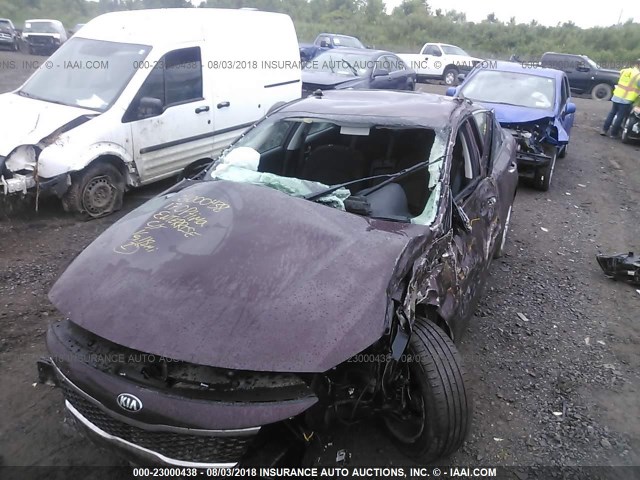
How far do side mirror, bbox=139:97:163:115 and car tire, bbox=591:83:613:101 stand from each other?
A: 17.5 metres

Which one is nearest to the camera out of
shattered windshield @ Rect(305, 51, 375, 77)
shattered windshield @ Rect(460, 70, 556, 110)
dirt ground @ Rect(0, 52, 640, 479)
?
dirt ground @ Rect(0, 52, 640, 479)

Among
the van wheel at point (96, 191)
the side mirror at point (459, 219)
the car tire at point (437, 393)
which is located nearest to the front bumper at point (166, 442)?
the car tire at point (437, 393)

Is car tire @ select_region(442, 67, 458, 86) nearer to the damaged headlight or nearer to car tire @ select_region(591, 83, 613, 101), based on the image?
car tire @ select_region(591, 83, 613, 101)

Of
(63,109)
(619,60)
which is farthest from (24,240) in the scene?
(619,60)

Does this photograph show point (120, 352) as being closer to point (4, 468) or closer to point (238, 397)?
point (238, 397)

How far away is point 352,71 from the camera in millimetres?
10375

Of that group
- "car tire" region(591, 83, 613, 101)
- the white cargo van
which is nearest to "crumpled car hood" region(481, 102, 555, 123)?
the white cargo van

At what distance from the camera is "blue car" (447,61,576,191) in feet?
23.1

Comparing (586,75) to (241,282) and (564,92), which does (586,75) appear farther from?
(241,282)

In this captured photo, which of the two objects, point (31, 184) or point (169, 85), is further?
point (169, 85)

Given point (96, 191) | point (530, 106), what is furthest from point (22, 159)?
point (530, 106)

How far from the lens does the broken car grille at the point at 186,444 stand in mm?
1960

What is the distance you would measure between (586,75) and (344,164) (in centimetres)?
1807

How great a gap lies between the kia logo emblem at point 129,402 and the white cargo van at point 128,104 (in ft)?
12.1
